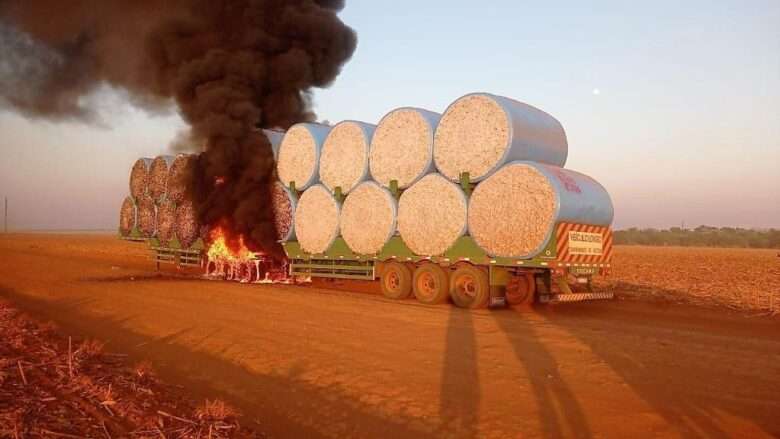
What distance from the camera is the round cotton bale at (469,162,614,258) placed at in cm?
1267

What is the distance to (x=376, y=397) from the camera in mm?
6379

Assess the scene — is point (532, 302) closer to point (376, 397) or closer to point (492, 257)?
point (492, 257)

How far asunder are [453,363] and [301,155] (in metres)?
11.8

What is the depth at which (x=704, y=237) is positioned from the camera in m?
111

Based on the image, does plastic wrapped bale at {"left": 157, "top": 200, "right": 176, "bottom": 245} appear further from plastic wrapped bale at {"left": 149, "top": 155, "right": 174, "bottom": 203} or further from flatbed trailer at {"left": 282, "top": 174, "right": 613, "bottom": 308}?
flatbed trailer at {"left": 282, "top": 174, "right": 613, "bottom": 308}

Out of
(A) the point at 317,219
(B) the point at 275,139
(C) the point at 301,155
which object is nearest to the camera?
(A) the point at 317,219

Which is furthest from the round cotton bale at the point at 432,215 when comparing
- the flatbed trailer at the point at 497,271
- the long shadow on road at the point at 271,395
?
the long shadow on road at the point at 271,395

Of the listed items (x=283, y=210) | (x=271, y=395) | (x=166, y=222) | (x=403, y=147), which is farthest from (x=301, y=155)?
(x=271, y=395)

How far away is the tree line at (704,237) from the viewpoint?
9931 centimetres

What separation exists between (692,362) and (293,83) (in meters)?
18.8

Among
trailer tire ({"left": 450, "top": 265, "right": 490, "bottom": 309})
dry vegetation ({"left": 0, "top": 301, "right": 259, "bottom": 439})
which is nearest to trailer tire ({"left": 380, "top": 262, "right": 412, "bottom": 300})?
trailer tire ({"left": 450, "top": 265, "right": 490, "bottom": 309})

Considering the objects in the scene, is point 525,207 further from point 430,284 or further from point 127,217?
point 127,217

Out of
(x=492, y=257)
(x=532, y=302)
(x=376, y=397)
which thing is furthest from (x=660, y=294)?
(x=376, y=397)

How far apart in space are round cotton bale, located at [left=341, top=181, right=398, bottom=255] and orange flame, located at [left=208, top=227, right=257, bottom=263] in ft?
14.8
